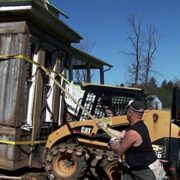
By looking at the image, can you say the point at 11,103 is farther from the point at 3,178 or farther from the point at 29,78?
the point at 3,178

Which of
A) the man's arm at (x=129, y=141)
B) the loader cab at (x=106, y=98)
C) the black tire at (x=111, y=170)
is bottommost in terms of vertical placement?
the black tire at (x=111, y=170)

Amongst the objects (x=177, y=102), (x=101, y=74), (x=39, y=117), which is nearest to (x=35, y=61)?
(x=39, y=117)

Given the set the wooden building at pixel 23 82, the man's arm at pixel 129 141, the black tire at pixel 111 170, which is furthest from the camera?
the wooden building at pixel 23 82

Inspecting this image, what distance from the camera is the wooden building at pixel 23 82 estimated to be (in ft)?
35.0

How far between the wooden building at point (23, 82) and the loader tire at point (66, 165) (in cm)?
96

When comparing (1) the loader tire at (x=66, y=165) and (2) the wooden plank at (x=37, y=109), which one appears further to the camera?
(2) the wooden plank at (x=37, y=109)

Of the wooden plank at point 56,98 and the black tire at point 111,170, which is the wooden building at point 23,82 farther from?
the black tire at point 111,170

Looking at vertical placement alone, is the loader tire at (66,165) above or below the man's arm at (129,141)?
below

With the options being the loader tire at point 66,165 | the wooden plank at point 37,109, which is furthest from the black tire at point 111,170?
the wooden plank at point 37,109

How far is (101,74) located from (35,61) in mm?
10784

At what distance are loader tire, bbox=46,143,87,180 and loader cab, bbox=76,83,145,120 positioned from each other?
1.08 metres

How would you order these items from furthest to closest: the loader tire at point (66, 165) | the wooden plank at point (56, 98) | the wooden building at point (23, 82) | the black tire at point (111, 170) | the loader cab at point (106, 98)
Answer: the wooden plank at point (56, 98) → the wooden building at point (23, 82) → the loader cab at point (106, 98) → the loader tire at point (66, 165) → the black tire at point (111, 170)

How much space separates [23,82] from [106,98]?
6.65 feet

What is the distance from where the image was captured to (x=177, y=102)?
10.1 meters
